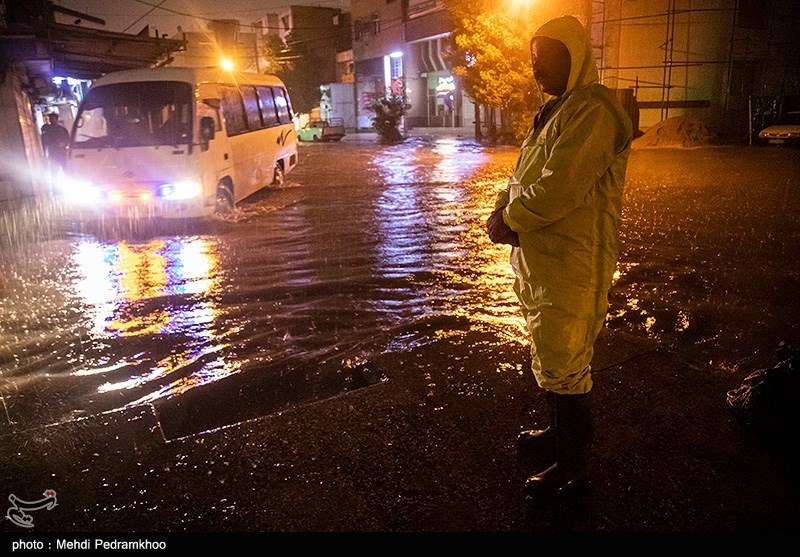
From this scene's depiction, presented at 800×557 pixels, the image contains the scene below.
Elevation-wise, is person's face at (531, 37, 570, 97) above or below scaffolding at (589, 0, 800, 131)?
below

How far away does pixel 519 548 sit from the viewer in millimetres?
2436

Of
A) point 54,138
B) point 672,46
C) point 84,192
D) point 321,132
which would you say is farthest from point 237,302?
point 321,132

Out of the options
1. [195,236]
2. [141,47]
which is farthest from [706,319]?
[141,47]

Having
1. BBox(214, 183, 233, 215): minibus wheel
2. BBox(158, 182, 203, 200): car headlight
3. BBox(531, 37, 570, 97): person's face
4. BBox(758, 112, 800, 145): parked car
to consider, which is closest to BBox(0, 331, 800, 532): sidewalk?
BBox(531, 37, 570, 97): person's face

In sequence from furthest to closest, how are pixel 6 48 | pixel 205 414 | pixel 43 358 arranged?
pixel 6 48
pixel 43 358
pixel 205 414

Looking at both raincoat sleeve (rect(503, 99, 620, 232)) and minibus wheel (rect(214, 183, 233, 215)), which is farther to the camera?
minibus wheel (rect(214, 183, 233, 215))

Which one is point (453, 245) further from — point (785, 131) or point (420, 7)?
point (420, 7)

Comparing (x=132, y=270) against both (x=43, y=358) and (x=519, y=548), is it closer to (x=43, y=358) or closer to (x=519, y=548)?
(x=43, y=358)

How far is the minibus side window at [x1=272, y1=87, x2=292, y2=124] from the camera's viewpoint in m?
14.2

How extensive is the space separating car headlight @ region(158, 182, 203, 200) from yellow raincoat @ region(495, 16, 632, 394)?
7.80 m

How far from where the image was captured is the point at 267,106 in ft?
43.3

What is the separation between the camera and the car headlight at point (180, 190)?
9219mm

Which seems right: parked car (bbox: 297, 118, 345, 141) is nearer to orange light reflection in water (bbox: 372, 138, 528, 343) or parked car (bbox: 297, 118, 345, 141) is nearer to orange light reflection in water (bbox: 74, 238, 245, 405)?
orange light reflection in water (bbox: 372, 138, 528, 343)

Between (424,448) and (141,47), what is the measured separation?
19497 millimetres
